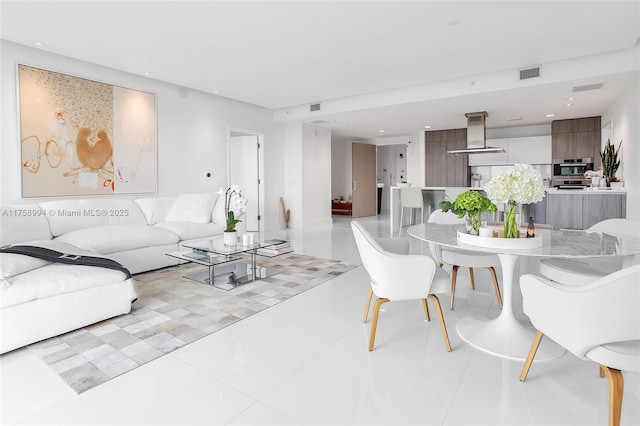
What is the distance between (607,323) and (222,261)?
9.74 feet

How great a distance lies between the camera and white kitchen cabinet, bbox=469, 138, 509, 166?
8.41 metres

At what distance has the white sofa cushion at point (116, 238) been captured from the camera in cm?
351

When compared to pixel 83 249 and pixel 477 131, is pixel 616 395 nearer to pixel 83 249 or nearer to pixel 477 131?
pixel 83 249

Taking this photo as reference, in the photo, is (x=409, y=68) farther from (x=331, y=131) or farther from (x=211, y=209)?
(x=331, y=131)

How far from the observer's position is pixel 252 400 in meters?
1.68

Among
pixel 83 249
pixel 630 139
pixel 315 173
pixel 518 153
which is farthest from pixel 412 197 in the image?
pixel 83 249

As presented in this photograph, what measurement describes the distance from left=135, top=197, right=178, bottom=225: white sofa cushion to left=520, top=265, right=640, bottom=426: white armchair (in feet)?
15.4

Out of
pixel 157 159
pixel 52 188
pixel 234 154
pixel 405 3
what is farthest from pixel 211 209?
pixel 405 3

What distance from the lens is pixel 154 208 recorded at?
16.0ft

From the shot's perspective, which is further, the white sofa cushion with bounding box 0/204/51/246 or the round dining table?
the white sofa cushion with bounding box 0/204/51/246

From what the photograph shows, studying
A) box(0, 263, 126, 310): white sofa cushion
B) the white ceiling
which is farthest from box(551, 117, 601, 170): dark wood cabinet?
box(0, 263, 126, 310): white sofa cushion

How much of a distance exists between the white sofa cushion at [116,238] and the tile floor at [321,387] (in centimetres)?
150

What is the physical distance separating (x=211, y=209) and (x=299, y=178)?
3.24 m

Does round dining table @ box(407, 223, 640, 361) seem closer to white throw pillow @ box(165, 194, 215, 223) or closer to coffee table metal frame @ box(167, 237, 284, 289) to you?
coffee table metal frame @ box(167, 237, 284, 289)
